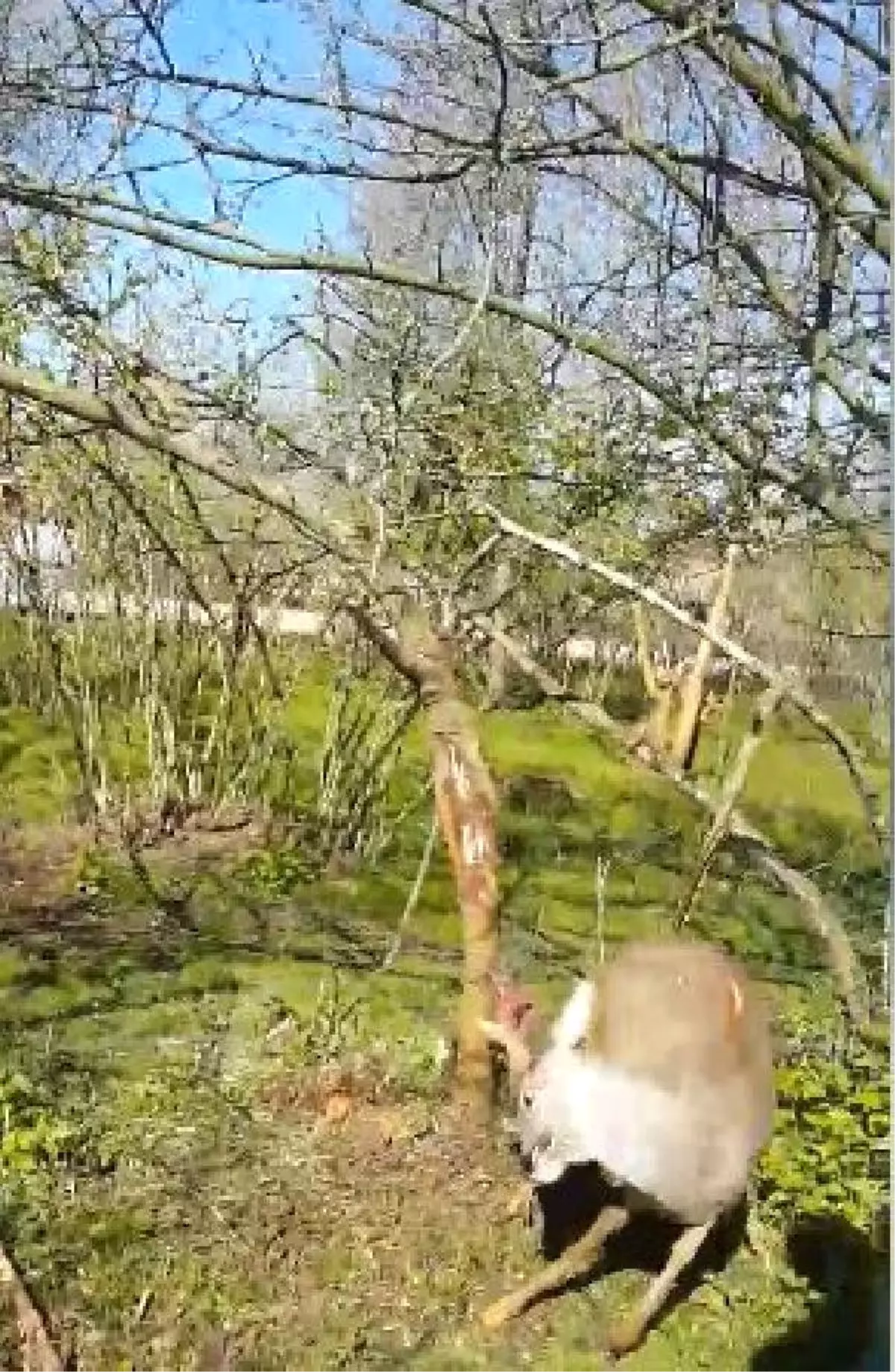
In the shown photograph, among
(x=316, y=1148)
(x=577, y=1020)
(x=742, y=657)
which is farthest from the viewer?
Result: (x=316, y=1148)

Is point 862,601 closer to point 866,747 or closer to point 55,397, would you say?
point 866,747

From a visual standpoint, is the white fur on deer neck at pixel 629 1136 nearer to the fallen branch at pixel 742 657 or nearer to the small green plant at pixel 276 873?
the fallen branch at pixel 742 657

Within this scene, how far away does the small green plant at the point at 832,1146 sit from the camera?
3.59 meters

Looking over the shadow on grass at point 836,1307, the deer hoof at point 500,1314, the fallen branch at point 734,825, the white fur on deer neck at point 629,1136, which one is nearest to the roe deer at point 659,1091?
the white fur on deer neck at point 629,1136

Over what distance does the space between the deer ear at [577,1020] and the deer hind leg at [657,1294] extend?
1.39 ft

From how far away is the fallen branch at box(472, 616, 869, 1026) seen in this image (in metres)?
3.58

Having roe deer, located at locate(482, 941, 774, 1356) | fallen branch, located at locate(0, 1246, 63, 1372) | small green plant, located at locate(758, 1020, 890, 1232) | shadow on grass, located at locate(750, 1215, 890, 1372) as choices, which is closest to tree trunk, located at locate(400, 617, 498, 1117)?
roe deer, located at locate(482, 941, 774, 1356)

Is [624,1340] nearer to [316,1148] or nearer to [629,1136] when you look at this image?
[629,1136]

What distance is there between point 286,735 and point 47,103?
355cm

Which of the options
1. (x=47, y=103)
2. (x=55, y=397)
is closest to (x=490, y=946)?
(x=55, y=397)

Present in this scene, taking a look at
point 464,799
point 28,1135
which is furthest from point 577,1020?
point 28,1135

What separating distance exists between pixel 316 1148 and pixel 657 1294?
2.80ft

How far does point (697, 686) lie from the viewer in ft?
14.9

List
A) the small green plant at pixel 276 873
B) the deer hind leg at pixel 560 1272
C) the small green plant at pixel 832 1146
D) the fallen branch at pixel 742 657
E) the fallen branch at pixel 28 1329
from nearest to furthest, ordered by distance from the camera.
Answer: the fallen branch at pixel 28 1329
the fallen branch at pixel 742 657
the deer hind leg at pixel 560 1272
the small green plant at pixel 832 1146
the small green plant at pixel 276 873
